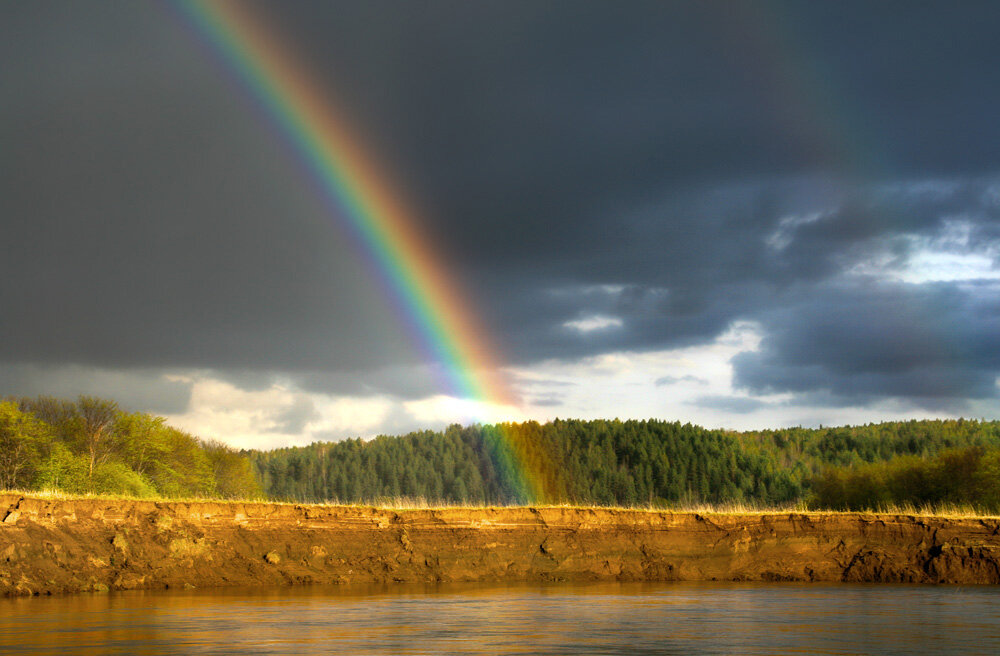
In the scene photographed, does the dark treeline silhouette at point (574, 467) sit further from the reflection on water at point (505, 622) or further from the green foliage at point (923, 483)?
the reflection on water at point (505, 622)

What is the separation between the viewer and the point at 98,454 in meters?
74.2

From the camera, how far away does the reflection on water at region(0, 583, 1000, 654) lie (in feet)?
56.4

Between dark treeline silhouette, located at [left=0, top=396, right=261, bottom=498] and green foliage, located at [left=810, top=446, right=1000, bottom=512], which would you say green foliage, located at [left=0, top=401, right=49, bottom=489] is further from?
green foliage, located at [left=810, top=446, right=1000, bottom=512]

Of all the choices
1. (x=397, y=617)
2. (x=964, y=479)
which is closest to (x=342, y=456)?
(x=964, y=479)

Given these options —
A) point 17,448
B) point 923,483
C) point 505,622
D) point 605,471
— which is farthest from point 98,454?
point 605,471

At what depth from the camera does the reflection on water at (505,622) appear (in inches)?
677

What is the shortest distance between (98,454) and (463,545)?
44.8 metres

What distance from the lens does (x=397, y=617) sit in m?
23.0

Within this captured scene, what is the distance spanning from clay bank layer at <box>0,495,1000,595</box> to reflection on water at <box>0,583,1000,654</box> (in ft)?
14.9

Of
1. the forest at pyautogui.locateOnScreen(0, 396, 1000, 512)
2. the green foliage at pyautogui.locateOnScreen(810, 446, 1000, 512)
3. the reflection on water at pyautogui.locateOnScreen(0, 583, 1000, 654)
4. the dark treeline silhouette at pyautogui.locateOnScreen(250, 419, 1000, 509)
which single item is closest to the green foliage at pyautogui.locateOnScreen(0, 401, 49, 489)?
the forest at pyautogui.locateOnScreen(0, 396, 1000, 512)

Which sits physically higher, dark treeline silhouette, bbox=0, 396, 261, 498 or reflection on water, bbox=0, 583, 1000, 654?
dark treeline silhouette, bbox=0, 396, 261, 498

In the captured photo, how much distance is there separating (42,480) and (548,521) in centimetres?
3871

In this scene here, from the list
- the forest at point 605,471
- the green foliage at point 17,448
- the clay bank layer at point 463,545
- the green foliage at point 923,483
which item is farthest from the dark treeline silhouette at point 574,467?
the clay bank layer at point 463,545

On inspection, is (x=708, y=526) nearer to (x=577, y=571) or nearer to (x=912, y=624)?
(x=577, y=571)
